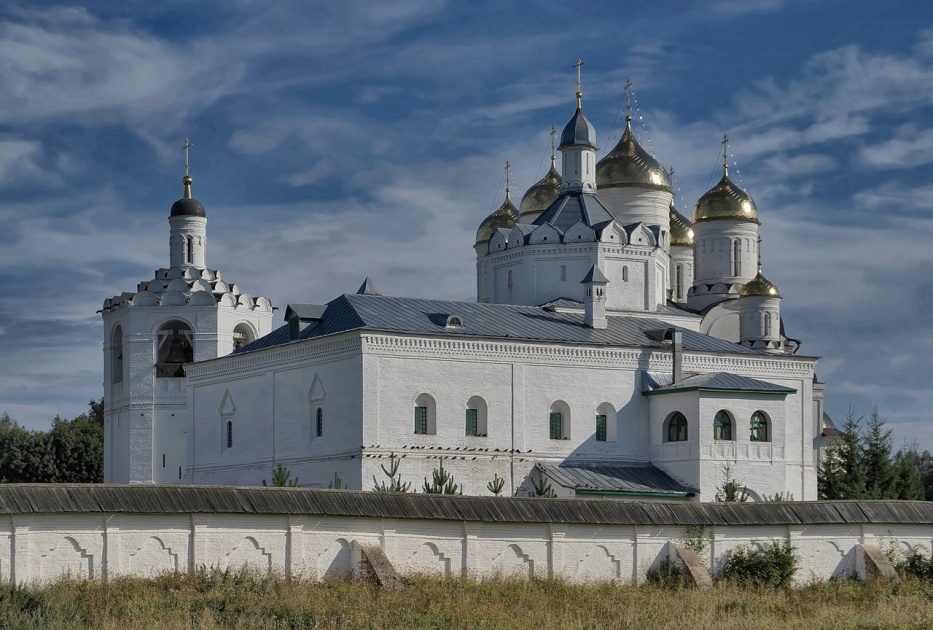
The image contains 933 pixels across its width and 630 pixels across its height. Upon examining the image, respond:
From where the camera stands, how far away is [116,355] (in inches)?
Answer: 1754

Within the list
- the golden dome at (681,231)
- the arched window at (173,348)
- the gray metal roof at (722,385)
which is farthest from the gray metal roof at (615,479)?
the golden dome at (681,231)

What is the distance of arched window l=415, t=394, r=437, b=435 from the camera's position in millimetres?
34125

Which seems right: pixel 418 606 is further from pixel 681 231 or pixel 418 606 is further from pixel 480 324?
pixel 681 231

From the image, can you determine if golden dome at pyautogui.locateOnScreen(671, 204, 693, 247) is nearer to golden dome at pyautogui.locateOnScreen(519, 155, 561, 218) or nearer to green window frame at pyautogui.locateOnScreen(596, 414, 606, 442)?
golden dome at pyautogui.locateOnScreen(519, 155, 561, 218)

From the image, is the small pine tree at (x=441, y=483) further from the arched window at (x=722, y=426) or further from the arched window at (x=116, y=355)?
the arched window at (x=116, y=355)

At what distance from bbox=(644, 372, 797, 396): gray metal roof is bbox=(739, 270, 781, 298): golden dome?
486 inches

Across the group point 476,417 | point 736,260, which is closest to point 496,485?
point 476,417

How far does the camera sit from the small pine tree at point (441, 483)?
3209 cm

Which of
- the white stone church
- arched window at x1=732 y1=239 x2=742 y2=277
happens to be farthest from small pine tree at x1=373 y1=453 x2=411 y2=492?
arched window at x1=732 y1=239 x2=742 y2=277

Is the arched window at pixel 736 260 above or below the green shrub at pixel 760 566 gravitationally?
above

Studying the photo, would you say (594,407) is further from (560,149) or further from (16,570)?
(16,570)

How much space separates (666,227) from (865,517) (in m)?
20.4

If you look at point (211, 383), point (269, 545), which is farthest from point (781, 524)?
point (211, 383)

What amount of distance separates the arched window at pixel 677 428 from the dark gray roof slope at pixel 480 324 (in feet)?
5.79
